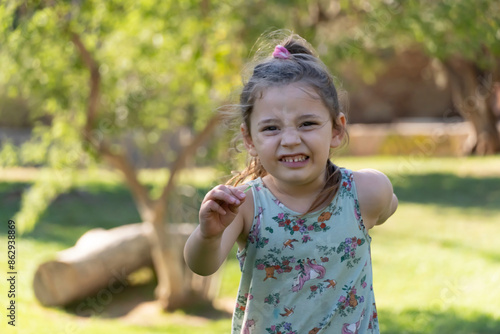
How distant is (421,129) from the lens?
1545 cm

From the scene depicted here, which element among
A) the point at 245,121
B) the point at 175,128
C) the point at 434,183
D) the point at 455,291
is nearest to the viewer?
the point at 245,121

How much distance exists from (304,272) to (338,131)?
46 cm

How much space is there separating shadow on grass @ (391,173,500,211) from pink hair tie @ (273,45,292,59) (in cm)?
832

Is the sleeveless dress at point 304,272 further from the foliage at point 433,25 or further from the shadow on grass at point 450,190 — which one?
the shadow on grass at point 450,190

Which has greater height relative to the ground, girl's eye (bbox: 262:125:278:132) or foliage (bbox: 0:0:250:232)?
foliage (bbox: 0:0:250:232)

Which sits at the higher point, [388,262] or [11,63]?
[11,63]

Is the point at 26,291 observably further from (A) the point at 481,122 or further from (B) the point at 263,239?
(A) the point at 481,122

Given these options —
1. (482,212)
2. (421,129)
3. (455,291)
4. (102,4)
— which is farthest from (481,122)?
(102,4)

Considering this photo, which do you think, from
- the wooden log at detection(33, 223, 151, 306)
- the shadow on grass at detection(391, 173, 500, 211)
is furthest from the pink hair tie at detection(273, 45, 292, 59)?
the shadow on grass at detection(391, 173, 500, 211)

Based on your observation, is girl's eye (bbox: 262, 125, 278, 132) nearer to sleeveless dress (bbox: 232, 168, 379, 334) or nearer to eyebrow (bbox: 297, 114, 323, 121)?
eyebrow (bbox: 297, 114, 323, 121)

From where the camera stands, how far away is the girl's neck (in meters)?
1.96

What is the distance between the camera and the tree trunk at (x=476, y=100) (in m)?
12.9

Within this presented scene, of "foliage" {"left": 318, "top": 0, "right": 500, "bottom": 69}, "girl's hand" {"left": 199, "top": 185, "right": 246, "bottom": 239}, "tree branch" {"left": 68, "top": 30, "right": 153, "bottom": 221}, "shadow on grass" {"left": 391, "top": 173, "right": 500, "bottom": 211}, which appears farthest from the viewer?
"shadow on grass" {"left": 391, "top": 173, "right": 500, "bottom": 211}

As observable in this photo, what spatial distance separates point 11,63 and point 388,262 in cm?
451
